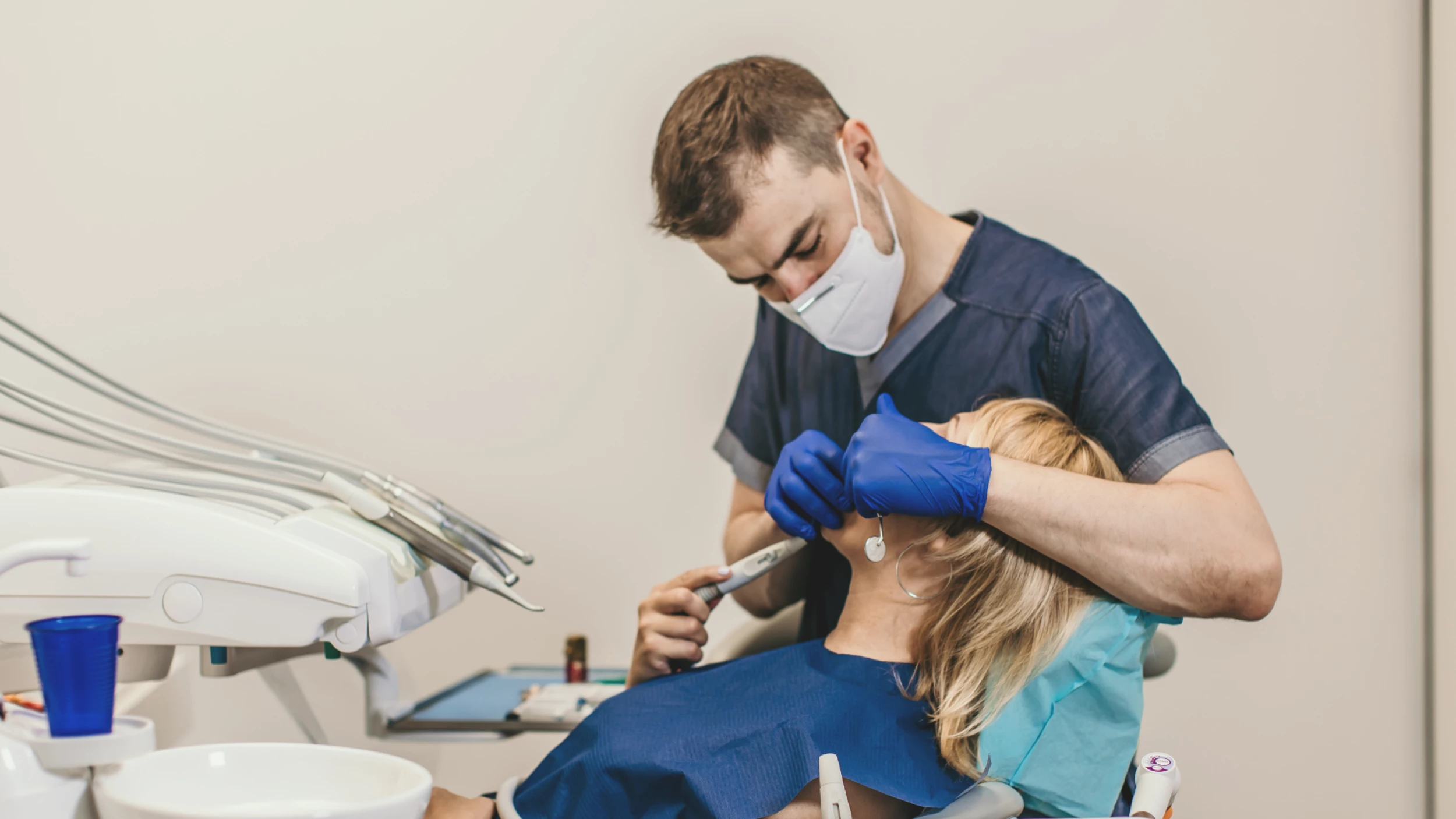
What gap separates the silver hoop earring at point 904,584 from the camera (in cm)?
118

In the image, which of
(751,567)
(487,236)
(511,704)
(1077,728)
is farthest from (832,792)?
(487,236)

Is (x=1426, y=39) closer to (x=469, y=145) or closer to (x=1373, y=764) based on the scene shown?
(x=1373, y=764)

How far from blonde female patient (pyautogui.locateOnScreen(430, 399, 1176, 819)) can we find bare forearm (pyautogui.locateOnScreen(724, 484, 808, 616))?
0.32m

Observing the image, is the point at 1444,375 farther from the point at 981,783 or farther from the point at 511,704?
the point at 511,704

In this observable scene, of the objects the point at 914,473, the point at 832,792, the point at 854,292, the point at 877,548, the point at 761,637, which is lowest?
the point at 761,637

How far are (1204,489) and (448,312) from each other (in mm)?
1565

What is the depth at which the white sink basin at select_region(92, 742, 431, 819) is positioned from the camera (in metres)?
0.76

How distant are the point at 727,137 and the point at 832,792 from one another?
0.81 meters

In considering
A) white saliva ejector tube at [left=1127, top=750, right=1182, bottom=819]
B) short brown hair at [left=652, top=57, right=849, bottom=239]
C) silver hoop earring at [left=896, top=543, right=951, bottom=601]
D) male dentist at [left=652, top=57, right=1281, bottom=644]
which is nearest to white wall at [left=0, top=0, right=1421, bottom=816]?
male dentist at [left=652, top=57, right=1281, bottom=644]

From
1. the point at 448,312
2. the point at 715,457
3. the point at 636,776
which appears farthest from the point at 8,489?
the point at 715,457

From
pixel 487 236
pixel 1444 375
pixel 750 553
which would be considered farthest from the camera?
pixel 487 236

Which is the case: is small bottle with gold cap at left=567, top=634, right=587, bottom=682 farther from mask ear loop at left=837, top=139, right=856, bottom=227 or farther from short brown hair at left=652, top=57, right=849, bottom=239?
mask ear loop at left=837, top=139, right=856, bottom=227

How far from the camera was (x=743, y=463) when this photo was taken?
1.66 metres

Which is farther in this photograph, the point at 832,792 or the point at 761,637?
the point at 761,637
